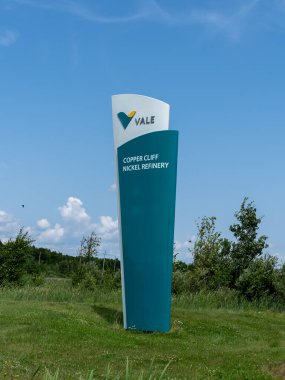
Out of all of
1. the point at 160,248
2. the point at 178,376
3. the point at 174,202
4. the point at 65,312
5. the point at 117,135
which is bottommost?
the point at 178,376

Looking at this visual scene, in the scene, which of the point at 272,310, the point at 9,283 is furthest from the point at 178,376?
the point at 9,283

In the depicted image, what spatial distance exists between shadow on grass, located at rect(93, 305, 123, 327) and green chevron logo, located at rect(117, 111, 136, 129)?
538 centimetres

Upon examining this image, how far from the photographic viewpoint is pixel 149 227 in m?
15.3

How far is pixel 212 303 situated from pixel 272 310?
288 cm

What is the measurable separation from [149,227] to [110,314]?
3.19m

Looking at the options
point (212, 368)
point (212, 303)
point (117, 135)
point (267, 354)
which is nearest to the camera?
point (212, 368)

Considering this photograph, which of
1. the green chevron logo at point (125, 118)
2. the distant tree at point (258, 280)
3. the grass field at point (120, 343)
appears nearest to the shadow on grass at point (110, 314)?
the grass field at point (120, 343)

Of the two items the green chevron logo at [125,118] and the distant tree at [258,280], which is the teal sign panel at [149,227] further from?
the distant tree at [258,280]

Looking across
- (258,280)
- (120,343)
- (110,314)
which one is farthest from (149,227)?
(258,280)

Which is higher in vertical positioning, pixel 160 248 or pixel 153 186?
pixel 153 186

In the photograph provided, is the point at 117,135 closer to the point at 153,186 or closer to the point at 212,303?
the point at 153,186

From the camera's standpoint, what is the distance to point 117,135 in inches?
647

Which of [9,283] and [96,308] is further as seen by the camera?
[9,283]

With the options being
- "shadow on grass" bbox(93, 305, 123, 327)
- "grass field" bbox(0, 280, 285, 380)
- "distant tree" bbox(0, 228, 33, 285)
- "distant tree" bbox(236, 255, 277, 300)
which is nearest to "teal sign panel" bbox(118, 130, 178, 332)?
"shadow on grass" bbox(93, 305, 123, 327)
